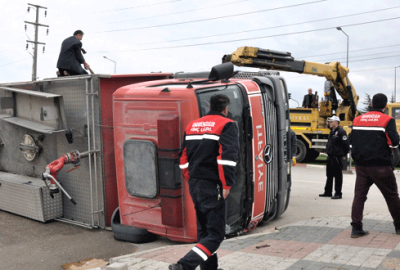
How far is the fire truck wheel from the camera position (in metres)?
6.34

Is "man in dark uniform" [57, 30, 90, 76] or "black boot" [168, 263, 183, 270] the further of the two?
"man in dark uniform" [57, 30, 90, 76]

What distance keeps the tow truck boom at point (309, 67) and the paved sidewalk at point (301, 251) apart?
8.16 meters

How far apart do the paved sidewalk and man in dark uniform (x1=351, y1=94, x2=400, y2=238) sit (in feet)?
1.12

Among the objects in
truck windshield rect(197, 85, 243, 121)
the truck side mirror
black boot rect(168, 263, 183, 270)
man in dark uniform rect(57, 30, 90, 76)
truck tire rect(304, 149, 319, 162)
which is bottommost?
truck tire rect(304, 149, 319, 162)

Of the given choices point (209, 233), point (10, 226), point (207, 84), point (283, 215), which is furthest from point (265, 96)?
point (10, 226)

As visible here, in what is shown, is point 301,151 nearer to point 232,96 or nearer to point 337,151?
point 337,151

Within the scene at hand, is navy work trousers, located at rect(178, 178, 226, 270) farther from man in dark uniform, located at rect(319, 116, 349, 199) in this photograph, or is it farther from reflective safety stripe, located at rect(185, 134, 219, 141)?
man in dark uniform, located at rect(319, 116, 349, 199)

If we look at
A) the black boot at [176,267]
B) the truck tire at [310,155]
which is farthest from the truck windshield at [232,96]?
the truck tire at [310,155]

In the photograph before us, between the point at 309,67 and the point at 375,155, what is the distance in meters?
9.74

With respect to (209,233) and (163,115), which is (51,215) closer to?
(163,115)

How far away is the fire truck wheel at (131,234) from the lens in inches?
250

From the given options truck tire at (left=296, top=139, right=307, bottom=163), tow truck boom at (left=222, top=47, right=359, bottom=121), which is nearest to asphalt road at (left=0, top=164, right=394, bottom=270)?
tow truck boom at (left=222, top=47, right=359, bottom=121)

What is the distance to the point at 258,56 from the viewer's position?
1398 centimetres

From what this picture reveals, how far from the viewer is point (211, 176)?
4254 mm
